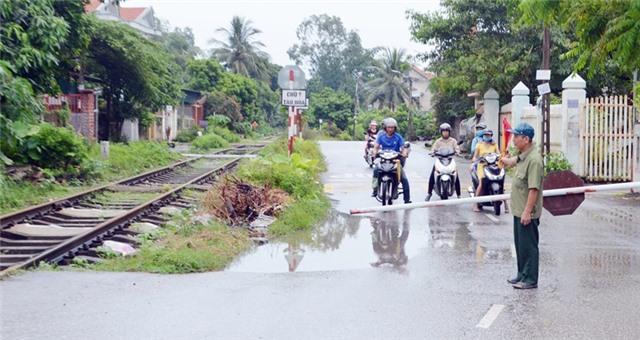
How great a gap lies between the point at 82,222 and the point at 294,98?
6.70 metres

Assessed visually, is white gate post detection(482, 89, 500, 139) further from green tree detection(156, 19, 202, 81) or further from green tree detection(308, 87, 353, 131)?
green tree detection(156, 19, 202, 81)

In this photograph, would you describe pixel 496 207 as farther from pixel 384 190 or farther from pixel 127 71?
pixel 127 71

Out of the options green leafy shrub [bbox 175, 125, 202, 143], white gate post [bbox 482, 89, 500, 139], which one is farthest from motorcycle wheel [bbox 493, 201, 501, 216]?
green leafy shrub [bbox 175, 125, 202, 143]

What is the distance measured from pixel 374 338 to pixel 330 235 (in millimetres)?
5626

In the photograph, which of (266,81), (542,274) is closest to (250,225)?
(542,274)

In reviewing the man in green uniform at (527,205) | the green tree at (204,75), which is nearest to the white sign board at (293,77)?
the man in green uniform at (527,205)

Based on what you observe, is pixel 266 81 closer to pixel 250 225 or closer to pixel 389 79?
pixel 389 79

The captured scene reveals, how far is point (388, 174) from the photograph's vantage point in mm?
14500

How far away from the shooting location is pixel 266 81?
8488 cm

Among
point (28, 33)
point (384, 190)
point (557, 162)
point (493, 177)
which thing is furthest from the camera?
point (557, 162)

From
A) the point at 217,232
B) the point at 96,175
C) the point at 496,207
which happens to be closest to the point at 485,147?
the point at 496,207

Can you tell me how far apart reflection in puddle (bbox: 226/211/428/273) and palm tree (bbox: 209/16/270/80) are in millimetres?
64013

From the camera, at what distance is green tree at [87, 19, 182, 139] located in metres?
27.4

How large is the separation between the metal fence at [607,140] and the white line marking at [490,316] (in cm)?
1361
